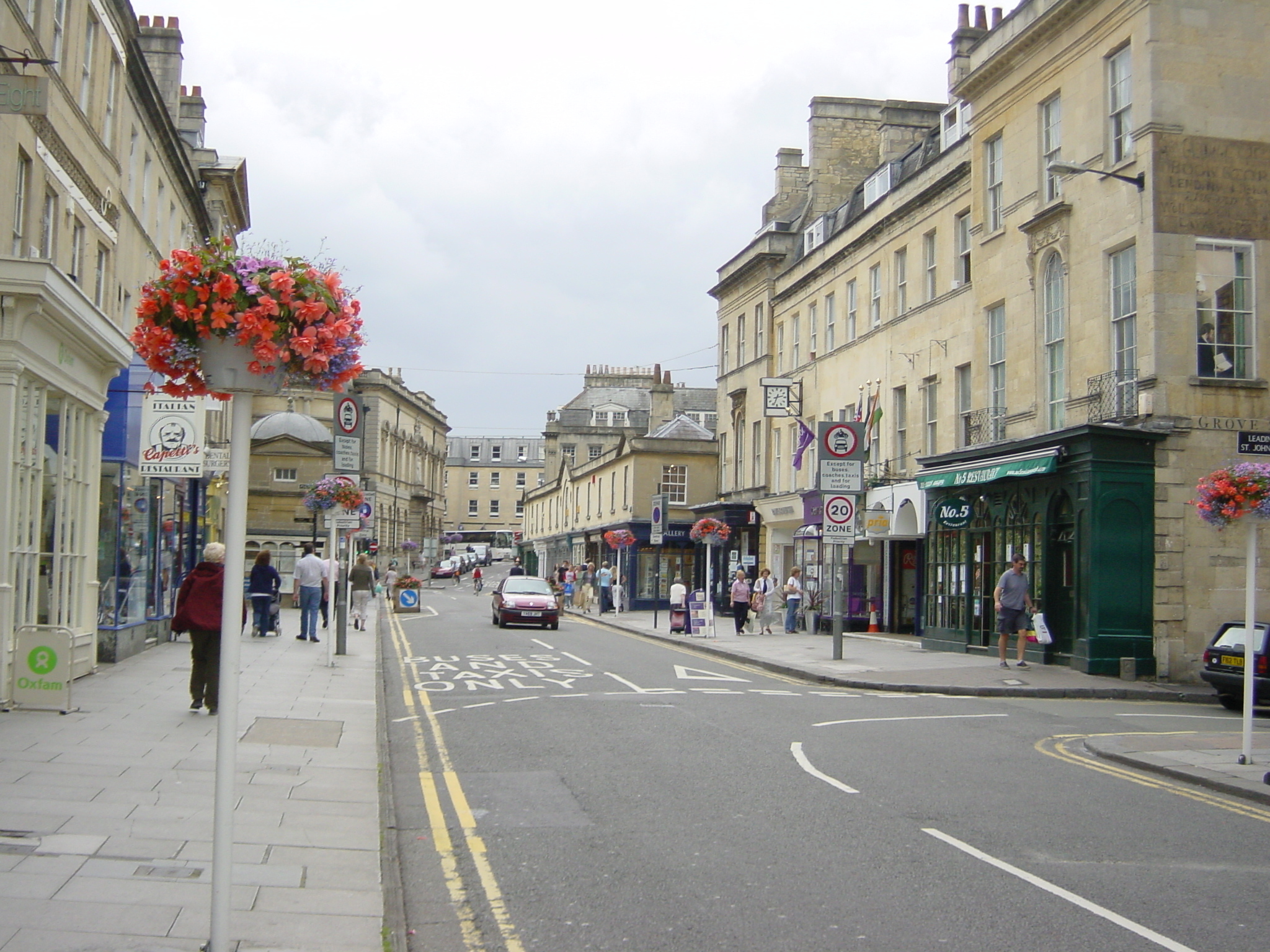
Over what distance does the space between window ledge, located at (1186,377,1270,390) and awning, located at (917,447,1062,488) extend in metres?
2.39

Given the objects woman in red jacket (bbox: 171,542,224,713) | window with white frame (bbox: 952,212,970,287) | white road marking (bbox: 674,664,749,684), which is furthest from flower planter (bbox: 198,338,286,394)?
window with white frame (bbox: 952,212,970,287)

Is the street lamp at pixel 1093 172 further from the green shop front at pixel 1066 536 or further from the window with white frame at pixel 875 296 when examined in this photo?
the window with white frame at pixel 875 296

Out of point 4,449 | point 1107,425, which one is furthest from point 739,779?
point 1107,425

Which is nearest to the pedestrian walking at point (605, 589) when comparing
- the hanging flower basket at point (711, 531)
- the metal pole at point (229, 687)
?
the hanging flower basket at point (711, 531)

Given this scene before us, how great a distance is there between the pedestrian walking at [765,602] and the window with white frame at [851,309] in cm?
732

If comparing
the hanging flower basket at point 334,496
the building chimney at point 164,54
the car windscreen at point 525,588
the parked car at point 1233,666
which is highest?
the building chimney at point 164,54

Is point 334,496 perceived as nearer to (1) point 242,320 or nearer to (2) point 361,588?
(2) point 361,588

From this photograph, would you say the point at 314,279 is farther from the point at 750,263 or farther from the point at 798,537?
the point at 750,263

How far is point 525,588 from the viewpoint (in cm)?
3384

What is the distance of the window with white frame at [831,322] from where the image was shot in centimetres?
3628

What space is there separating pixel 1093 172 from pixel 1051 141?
456cm

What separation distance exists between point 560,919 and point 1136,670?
54.1ft

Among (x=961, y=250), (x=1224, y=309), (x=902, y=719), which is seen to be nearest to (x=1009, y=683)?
(x=902, y=719)

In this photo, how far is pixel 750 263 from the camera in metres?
43.1
